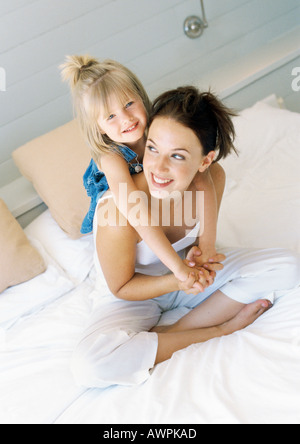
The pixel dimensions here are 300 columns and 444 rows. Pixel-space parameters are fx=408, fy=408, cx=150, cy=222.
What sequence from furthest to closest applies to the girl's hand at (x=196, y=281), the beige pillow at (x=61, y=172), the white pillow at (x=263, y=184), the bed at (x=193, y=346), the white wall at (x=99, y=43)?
1. the white wall at (x=99, y=43)
2. the beige pillow at (x=61, y=172)
3. the white pillow at (x=263, y=184)
4. the girl's hand at (x=196, y=281)
5. the bed at (x=193, y=346)

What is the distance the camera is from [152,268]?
1.31 m

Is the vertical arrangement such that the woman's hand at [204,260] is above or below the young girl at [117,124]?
below

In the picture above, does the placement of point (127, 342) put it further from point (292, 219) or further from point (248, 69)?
point (248, 69)

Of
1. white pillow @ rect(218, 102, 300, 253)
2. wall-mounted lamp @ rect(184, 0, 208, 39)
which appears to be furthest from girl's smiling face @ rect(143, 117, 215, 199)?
wall-mounted lamp @ rect(184, 0, 208, 39)

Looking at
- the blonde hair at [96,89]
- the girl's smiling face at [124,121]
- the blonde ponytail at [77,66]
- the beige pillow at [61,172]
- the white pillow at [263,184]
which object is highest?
the blonde ponytail at [77,66]

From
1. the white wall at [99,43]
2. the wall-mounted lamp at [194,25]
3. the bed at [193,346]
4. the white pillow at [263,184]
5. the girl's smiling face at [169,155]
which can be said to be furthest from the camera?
the wall-mounted lamp at [194,25]

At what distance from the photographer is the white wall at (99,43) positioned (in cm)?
176

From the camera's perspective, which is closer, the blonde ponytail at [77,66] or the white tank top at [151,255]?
the blonde ponytail at [77,66]

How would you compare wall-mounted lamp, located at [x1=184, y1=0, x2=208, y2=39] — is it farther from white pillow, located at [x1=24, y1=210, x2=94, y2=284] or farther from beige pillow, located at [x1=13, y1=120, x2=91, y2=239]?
white pillow, located at [x1=24, y1=210, x2=94, y2=284]

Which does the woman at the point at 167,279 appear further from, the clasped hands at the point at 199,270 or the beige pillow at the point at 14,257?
the beige pillow at the point at 14,257

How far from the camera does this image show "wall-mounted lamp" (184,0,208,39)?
2.12 metres

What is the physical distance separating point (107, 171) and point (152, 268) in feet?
1.20

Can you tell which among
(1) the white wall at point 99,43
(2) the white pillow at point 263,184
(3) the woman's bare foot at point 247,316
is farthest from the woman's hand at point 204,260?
(1) the white wall at point 99,43

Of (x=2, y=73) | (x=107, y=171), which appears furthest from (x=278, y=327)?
(x=2, y=73)
